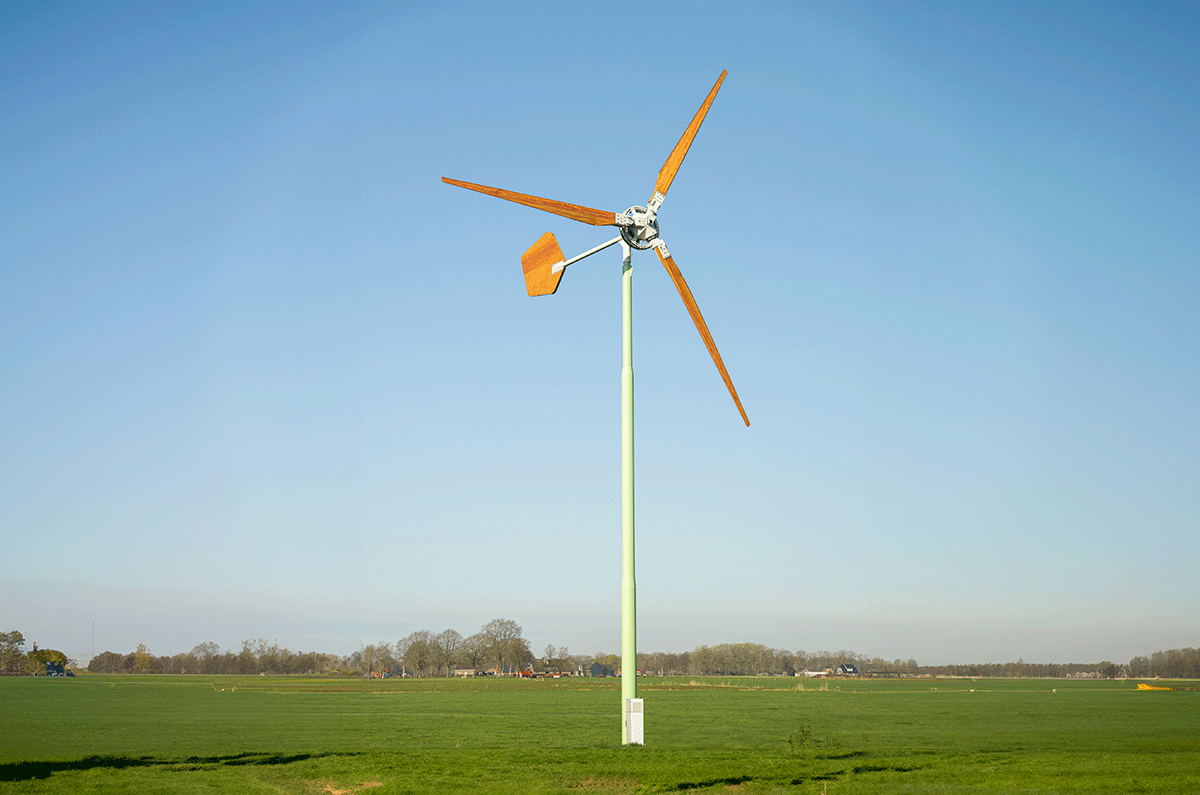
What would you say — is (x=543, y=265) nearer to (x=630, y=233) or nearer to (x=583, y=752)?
(x=630, y=233)

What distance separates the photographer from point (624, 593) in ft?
75.5

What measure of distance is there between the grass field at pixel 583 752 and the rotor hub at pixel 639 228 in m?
14.2

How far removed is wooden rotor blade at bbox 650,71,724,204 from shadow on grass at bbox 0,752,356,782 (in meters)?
19.9

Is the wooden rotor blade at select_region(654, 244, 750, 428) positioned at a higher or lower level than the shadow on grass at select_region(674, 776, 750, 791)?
higher

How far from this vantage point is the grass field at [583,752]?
2080cm

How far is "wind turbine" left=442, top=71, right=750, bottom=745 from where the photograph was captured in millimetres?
23094

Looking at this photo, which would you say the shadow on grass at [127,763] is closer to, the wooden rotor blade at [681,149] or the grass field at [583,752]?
the grass field at [583,752]

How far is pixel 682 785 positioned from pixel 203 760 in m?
15.2

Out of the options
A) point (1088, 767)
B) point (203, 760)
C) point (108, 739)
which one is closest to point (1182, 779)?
point (1088, 767)

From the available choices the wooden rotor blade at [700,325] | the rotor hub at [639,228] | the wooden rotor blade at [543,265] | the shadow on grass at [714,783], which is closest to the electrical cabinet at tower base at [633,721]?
the shadow on grass at [714,783]

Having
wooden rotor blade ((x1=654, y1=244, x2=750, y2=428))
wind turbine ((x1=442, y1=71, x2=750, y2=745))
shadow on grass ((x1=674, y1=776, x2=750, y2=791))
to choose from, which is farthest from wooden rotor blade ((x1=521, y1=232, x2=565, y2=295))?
shadow on grass ((x1=674, y1=776, x2=750, y2=791))

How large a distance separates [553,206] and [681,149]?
4586mm

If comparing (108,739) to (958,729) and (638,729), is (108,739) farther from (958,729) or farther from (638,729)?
(958,729)

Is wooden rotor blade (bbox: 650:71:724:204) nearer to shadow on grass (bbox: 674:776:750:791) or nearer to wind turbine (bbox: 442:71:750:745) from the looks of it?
wind turbine (bbox: 442:71:750:745)
